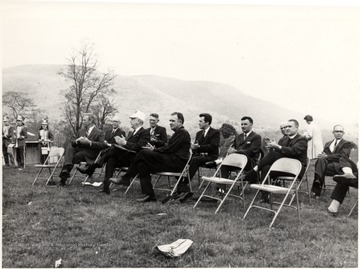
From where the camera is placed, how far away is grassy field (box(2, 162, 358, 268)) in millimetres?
3359

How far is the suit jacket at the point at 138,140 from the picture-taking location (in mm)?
6324

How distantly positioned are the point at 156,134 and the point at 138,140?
0.95 metres

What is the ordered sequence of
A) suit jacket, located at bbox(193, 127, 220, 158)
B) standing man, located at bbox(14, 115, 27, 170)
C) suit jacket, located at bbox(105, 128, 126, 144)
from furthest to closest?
standing man, located at bbox(14, 115, 27, 170) < suit jacket, located at bbox(105, 128, 126, 144) < suit jacket, located at bbox(193, 127, 220, 158)

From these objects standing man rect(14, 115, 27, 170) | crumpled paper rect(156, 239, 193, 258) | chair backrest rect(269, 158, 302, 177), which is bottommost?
standing man rect(14, 115, 27, 170)

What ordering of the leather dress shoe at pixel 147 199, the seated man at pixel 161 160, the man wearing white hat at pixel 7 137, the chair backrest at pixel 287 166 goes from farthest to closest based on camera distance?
the man wearing white hat at pixel 7 137 → the seated man at pixel 161 160 → the leather dress shoe at pixel 147 199 → the chair backrest at pixel 287 166

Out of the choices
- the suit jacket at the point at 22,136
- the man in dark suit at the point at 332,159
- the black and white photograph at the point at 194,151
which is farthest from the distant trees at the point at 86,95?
the man in dark suit at the point at 332,159

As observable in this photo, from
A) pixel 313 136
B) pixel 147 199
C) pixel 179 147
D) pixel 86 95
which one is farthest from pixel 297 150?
pixel 86 95

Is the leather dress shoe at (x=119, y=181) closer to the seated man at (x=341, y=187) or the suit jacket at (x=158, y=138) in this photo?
the suit jacket at (x=158, y=138)

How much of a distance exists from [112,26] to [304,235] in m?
4.06

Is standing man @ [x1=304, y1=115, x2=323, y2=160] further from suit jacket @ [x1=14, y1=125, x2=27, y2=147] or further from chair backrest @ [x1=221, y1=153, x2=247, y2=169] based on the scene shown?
suit jacket @ [x1=14, y1=125, x2=27, y2=147]

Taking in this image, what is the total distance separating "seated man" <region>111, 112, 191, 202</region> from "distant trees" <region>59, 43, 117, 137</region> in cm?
366

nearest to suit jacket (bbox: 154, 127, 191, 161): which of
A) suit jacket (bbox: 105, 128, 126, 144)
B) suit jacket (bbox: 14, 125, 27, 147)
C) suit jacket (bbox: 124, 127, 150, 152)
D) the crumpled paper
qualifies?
suit jacket (bbox: 124, 127, 150, 152)

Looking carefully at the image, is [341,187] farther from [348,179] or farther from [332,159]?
[332,159]

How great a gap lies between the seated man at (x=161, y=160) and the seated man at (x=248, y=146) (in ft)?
2.74
